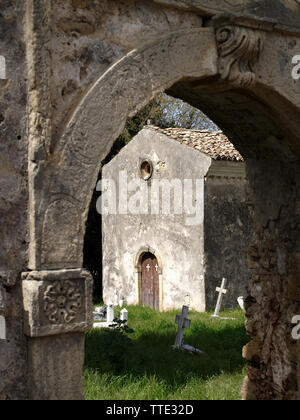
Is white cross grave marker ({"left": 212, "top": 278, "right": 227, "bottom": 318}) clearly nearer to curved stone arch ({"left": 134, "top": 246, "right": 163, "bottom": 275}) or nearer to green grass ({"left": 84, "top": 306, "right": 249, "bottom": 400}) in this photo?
green grass ({"left": 84, "top": 306, "right": 249, "bottom": 400})

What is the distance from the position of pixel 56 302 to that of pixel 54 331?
0.50 ft

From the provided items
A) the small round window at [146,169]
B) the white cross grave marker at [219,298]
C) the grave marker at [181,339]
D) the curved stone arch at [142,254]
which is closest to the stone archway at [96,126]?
the grave marker at [181,339]

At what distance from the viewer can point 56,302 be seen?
112 inches

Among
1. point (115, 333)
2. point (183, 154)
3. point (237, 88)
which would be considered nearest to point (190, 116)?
point (183, 154)

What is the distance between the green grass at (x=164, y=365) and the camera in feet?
19.7

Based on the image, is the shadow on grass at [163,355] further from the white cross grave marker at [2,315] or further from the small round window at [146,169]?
the small round window at [146,169]

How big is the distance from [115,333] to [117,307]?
20.2 ft

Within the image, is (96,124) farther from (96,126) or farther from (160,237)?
(160,237)

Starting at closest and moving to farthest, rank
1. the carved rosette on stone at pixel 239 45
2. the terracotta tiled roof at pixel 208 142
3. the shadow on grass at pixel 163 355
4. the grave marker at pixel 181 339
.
A: 1. the carved rosette on stone at pixel 239 45
2. the shadow on grass at pixel 163 355
3. the grave marker at pixel 181 339
4. the terracotta tiled roof at pixel 208 142

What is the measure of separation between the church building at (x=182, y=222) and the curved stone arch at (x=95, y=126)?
888 centimetres

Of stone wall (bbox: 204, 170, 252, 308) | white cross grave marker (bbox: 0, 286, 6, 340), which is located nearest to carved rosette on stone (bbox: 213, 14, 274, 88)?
white cross grave marker (bbox: 0, 286, 6, 340)

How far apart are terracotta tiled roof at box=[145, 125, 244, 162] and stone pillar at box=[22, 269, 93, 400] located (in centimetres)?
956
